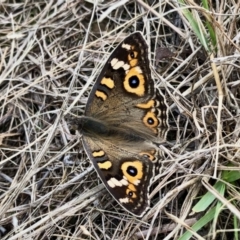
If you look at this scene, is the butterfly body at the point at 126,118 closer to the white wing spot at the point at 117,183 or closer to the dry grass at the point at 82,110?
the white wing spot at the point at 117,183

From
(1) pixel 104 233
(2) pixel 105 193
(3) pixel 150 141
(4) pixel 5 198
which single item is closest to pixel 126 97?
(3) pixel 150 141

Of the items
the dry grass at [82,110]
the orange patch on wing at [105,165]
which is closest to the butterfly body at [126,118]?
the orange patch on wing at [105,165]

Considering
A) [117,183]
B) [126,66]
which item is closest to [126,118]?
[126,66]

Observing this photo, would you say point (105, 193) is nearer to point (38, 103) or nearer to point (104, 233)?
point (104, 233)

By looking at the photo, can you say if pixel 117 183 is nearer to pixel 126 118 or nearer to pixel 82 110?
pixel 126 118

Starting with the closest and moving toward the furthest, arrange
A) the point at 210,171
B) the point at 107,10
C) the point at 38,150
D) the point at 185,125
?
the point at 210,171 < the point at 185,125 < the point at 38,150 < the point at 107,10

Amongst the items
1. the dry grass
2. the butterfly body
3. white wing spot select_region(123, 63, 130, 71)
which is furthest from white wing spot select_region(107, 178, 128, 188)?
white wing spot select_region(123, 63, 130, 71)

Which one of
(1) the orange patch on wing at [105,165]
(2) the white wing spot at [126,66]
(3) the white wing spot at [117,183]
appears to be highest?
(2) the white wing spot at [126,66]
